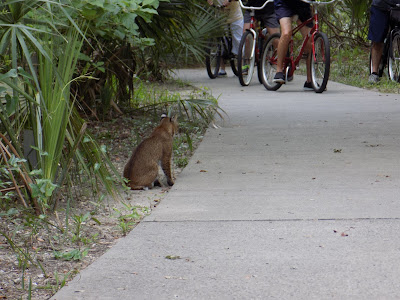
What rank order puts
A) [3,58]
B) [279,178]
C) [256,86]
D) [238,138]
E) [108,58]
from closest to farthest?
[3,58]
[279,178]
[238,138]
[108,58]
[256,86]

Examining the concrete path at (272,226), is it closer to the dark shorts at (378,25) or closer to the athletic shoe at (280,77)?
the athletic shoe at (280,77)

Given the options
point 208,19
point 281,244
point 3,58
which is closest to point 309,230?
point 281,244

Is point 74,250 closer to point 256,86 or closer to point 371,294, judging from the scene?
point 371,294

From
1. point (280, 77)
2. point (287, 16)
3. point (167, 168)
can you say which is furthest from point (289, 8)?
point (167, 168)

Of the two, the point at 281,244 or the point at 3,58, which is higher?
the point at 3,58

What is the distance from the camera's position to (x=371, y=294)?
10.3 ft

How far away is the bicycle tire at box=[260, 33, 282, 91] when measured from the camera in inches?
437

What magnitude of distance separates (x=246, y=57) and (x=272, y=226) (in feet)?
26.5

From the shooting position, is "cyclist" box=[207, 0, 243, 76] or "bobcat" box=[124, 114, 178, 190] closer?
"bobcat" box=[124, 114, 178, 190]

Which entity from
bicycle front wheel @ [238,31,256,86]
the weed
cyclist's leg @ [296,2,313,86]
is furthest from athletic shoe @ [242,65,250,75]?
the weed

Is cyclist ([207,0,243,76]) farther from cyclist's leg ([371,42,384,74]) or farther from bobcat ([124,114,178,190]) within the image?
bobcat ([124,114,178,190])

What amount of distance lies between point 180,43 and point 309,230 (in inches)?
167

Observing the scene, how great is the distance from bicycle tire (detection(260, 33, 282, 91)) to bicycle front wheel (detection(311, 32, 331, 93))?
64 cm

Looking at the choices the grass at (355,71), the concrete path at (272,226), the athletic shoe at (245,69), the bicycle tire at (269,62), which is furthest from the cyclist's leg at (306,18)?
the concrete path at (272,226)
